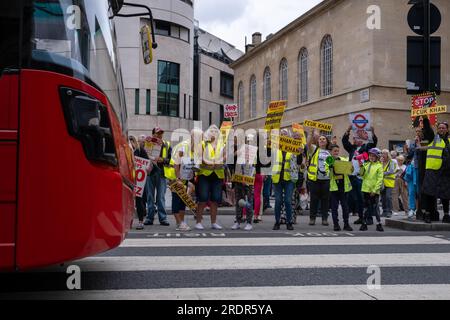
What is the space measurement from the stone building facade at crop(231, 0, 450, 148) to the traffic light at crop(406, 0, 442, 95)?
58.0 feet

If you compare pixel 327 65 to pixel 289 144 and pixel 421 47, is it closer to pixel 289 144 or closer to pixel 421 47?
pixel 421 47

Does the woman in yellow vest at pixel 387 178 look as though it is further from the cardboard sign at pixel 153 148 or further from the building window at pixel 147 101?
the building window at pixel 147 101

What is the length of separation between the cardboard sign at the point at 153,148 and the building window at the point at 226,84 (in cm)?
4907

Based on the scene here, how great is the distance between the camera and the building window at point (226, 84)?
197ft

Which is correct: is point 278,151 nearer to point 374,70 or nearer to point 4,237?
point 4,237

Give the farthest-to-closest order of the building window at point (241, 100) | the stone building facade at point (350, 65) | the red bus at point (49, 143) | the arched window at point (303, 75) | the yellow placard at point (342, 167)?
the building window at point (241, 100)
the arched window at point (303, 75)
the stone building facade at point (350, 65)
the yellow placard at point (342, 167)
the red bus at point (49, 143)

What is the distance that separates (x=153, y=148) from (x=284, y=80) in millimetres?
31535

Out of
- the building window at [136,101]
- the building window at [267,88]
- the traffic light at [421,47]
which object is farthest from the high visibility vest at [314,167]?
the building window at [267,88]

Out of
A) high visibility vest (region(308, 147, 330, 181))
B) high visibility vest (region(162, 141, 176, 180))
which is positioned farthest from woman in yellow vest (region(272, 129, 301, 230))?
high visibility vest (region(162, 141, 176, 180))

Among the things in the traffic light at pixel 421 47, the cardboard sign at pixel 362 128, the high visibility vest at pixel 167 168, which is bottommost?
the high visibility vest at pixel 167 168

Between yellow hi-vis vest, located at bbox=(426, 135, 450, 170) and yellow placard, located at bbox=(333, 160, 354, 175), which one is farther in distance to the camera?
yellow placard, located at bbox=(333, 160, 354, 175)

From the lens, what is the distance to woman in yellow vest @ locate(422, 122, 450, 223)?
9820 millimetres

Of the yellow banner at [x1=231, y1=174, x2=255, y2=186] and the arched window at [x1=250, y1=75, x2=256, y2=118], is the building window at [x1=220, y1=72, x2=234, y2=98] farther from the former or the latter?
the yellow banner at [x1=231, y1=174, x2=255, y2=186]
